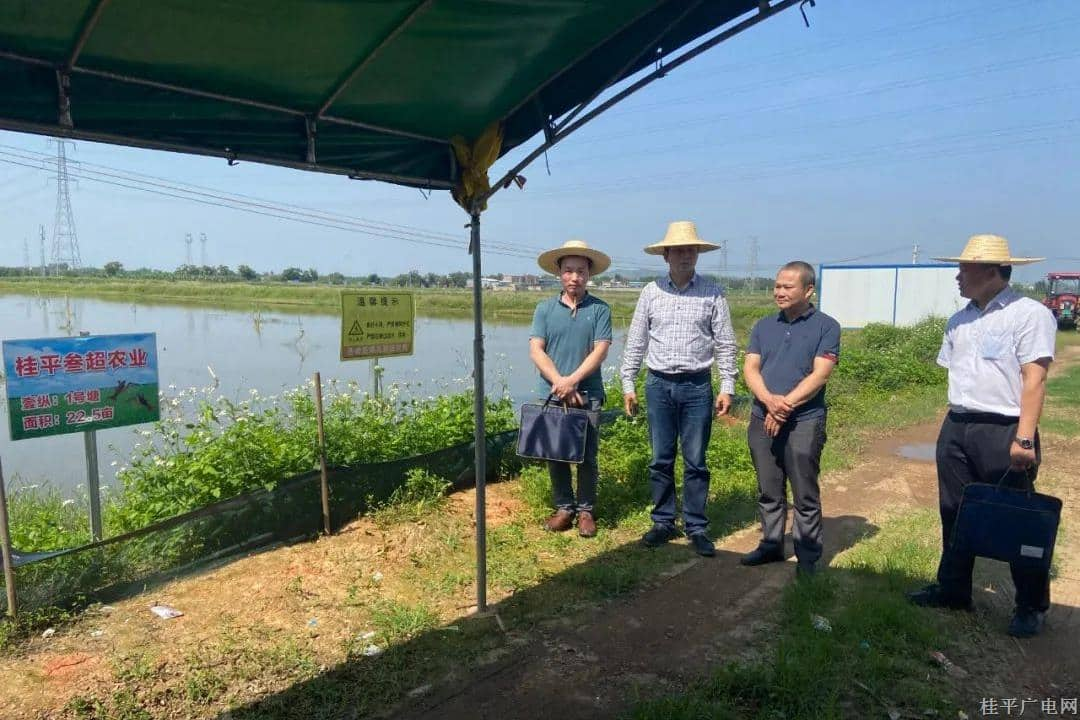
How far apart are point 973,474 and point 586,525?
6.41ft

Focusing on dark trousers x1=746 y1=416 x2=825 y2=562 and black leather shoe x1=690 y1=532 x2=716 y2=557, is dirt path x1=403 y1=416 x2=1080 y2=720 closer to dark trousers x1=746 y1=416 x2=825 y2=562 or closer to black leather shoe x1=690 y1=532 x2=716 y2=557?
black leather shoe x1=690 y1=532 x2=716 y2=557

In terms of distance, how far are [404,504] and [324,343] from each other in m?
11.0

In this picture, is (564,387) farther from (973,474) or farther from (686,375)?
(973,474)

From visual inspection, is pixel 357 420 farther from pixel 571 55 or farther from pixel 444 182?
pixel 571 55

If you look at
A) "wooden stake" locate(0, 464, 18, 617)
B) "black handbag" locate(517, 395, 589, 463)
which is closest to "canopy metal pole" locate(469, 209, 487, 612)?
"black handbag" locate(517, 395, 589, 463)

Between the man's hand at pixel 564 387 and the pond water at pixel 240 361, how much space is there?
199cm

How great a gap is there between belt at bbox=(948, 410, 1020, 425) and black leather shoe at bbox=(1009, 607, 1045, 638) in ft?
2.58

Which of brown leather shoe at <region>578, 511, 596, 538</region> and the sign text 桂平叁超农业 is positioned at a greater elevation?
the sign text 桂平叁超农业

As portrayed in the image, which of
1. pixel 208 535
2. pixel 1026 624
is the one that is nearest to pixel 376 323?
pixel 208 535

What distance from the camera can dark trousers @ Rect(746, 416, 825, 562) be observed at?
3.26m

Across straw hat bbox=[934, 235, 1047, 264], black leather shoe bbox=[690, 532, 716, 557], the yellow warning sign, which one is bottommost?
black leather shoe bbox=[690, 532, 716, 557]

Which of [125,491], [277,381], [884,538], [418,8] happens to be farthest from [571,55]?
[277,381]

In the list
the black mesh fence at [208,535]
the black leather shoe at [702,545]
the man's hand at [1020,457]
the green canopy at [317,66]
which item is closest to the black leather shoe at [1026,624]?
the man's hand at [1020,457]

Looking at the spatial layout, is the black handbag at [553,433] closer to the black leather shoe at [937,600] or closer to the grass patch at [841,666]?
the grass patch at [841,666]
